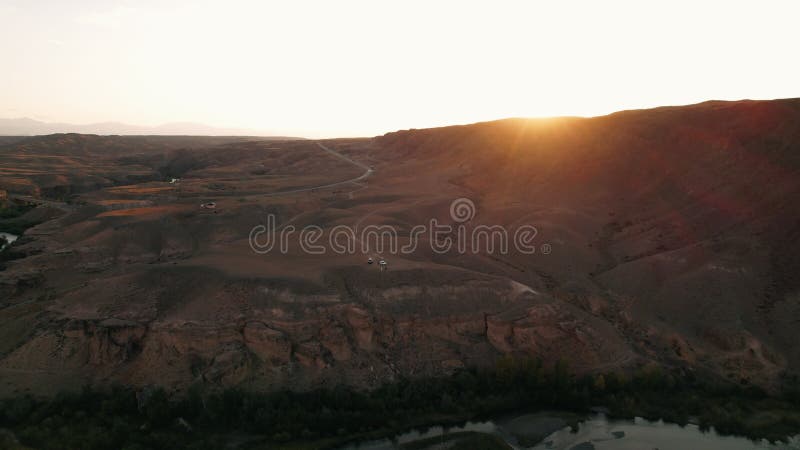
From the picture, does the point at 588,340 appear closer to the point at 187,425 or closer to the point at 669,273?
the point at 669,273

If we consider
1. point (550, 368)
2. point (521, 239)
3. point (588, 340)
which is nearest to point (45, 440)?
point (550, 368)

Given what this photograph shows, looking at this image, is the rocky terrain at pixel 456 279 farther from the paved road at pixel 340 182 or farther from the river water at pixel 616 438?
the river water at pixel 616 438

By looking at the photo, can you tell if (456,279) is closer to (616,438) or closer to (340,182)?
(616,438)

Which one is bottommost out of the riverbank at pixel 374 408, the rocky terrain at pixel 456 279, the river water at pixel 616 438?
the river water at pixel 616 438

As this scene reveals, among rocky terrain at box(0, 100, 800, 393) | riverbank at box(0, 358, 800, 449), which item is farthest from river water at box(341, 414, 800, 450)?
rocky terrain at box(0, 100, 800, 393)

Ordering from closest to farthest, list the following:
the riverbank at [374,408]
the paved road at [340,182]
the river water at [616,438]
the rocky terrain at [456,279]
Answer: the riverbank at [374,408], the river water at [616,438], the rocky terrain at [456,279], the paved road at [340,182]

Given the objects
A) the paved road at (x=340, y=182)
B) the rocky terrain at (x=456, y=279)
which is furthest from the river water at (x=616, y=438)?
the paved road at (x=340, y=182)

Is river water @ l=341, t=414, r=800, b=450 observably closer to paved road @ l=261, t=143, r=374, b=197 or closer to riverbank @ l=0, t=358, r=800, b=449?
riverbank @ l=0, t=358, r=800, b=449

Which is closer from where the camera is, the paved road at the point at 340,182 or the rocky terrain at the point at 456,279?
the rocky terrain at the point at 456,279
